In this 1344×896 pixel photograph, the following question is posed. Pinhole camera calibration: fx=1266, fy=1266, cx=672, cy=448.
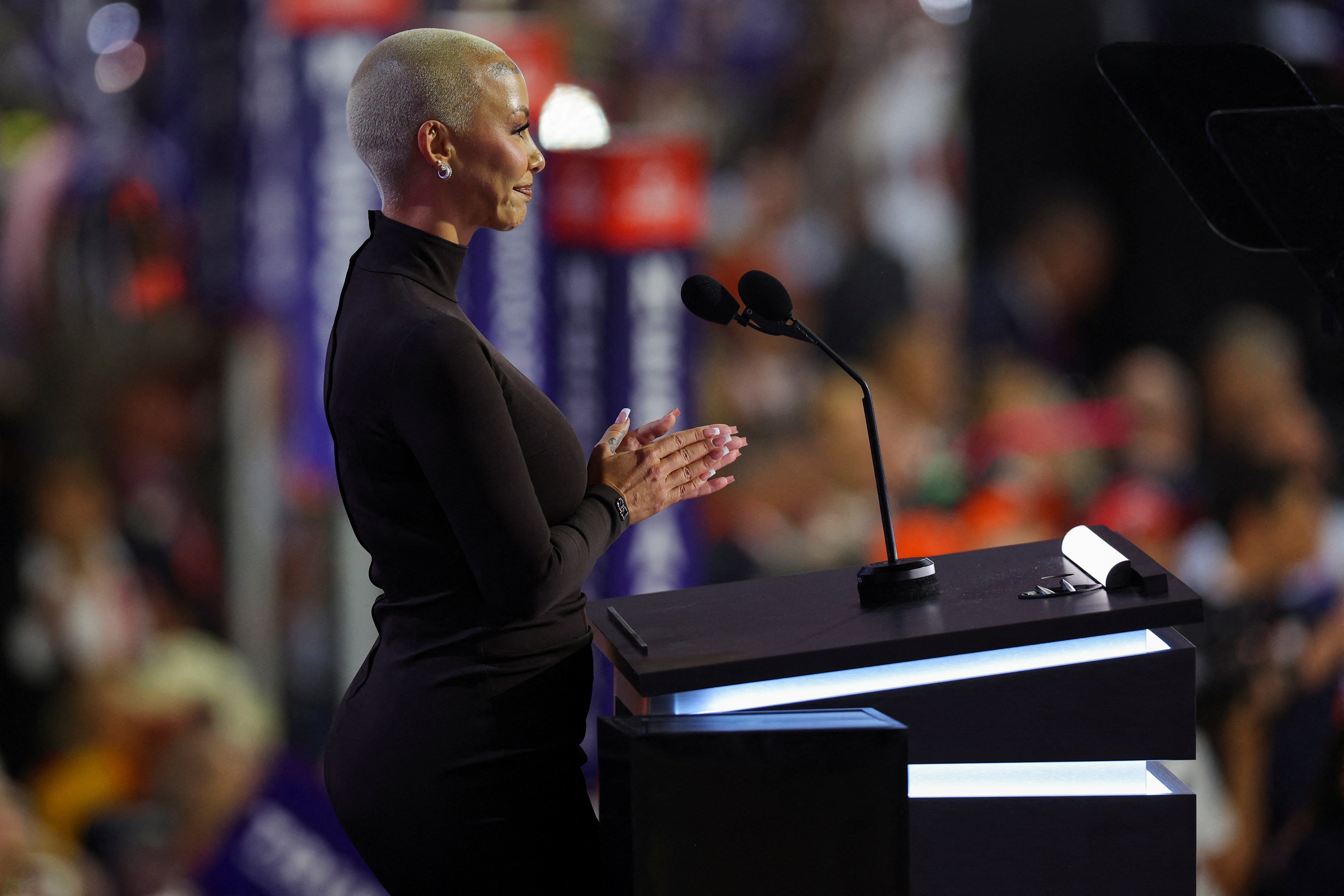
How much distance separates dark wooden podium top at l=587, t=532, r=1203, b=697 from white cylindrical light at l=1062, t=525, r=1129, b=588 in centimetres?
2

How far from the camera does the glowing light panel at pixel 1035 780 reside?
1.28m

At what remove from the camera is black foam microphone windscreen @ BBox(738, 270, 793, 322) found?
4.71 feet

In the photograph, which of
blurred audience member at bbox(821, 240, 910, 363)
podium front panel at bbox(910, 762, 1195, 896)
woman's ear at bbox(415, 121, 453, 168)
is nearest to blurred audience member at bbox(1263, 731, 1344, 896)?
blurred audience member at bbox(821, 240, 910, 363)

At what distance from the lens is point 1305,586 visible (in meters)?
2.96

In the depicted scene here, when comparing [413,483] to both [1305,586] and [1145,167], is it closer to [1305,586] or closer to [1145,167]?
[1145,167]

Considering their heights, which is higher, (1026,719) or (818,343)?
(818,343)

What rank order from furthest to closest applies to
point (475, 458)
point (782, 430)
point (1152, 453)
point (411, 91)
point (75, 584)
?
point (1152, 453) < point (782, 430) < point (75, 584) < point (411, 91) < point (475, 458)

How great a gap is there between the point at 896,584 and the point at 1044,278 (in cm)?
168

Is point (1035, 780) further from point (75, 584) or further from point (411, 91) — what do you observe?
point (75, 584)

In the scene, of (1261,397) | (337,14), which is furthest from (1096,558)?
(337,14)

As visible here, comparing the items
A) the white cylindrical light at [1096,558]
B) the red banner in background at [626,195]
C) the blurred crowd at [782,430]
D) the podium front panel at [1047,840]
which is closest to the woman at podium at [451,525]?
the podium front panel at [1047,840]

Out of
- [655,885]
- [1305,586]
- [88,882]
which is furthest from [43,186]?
[1305,586]

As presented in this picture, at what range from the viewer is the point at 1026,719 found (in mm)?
1276

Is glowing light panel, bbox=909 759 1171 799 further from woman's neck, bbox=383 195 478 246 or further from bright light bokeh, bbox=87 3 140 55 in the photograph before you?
bright light bokeh, bbox=87 3 140 55
